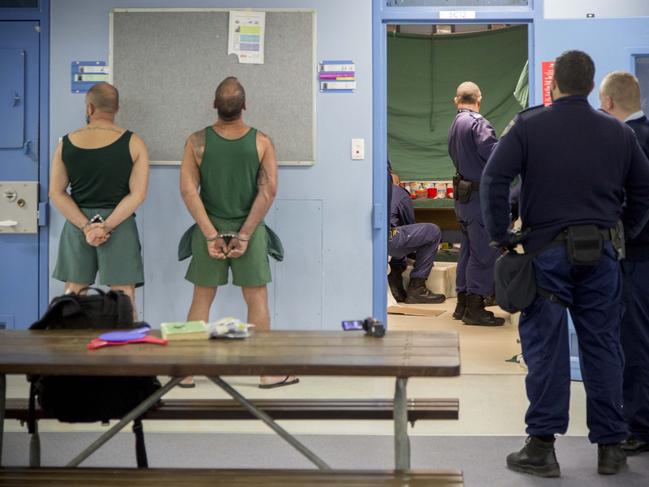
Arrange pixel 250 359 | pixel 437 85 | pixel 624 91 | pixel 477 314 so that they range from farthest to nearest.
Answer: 1. pixel 437 85
2. pixel 477 314
3. pixel 624 91
4. pixel 250 359

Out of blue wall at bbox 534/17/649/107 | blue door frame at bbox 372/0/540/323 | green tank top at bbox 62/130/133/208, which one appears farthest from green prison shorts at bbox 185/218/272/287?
blue wall at bbox 534/17/649/107

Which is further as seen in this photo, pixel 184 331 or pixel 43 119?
pixel 43 119

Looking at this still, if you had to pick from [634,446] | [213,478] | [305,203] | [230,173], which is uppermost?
[230,173]

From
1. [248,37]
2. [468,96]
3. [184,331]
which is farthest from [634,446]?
[468,96]

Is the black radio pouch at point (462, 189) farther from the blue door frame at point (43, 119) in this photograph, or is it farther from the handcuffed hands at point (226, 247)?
the blue door frame at point (43, 119)

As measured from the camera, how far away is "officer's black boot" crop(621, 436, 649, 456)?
3.49 meters

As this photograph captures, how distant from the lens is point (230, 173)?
4.58m

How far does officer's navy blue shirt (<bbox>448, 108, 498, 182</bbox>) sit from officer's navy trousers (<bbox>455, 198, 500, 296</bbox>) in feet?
0.65

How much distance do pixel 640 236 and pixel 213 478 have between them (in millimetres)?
2163

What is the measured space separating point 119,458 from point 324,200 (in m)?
2.24

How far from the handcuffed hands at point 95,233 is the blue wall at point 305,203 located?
2.52 feet

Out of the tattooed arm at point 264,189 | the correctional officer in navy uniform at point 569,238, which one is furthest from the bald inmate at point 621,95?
the tattooed arm at point 264,189

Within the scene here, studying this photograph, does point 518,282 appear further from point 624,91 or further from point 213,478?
point 213,478

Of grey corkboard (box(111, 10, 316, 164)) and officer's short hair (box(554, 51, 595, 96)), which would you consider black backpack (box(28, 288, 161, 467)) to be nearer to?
officer's short hair (box(554, 51, 595, 96))
